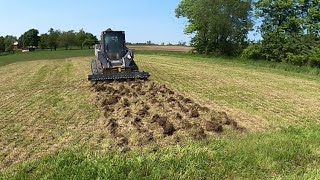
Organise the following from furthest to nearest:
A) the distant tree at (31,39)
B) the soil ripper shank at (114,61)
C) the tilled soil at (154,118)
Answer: the distant tree at (31,39), the soil ripper shank at (114,61), the tilled soil at (154,118)

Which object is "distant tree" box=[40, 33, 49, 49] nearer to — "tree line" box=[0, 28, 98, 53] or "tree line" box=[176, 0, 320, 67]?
"tree line" box=[0, 28, 98, 53]

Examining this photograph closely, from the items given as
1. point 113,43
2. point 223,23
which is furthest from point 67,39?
point 113,43

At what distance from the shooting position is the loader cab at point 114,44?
17.9 metres

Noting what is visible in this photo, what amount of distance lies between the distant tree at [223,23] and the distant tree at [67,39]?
220 feet

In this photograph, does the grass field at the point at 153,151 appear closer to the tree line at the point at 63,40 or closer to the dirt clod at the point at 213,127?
the dirt clod at the point at 213,127

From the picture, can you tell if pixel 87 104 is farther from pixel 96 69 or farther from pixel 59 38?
→ pixel 59 38

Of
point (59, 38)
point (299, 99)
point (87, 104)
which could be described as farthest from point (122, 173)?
point (59, 38)

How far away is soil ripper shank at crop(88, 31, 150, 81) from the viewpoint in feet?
52.9

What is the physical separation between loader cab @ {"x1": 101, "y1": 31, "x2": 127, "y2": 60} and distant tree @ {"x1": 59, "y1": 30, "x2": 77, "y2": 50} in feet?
301

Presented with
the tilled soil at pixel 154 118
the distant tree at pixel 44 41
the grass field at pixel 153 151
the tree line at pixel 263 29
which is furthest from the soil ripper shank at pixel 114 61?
the distant tree at pixel 44 41

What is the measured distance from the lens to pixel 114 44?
18.1 m

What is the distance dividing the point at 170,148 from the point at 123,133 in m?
1.38

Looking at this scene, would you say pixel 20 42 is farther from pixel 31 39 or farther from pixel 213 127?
pixel 213 127

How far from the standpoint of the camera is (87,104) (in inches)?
439
